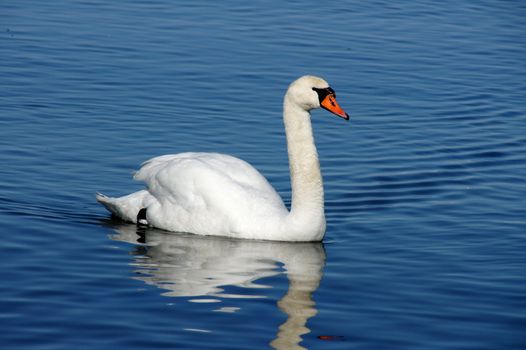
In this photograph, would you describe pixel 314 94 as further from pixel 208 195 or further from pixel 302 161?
pixel 208 195

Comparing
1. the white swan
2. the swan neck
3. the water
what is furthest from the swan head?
the water

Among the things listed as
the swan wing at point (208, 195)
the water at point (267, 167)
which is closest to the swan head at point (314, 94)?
the swan wing at point (208, 195)

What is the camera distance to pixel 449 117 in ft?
57.7

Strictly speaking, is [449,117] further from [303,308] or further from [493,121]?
[303,308]

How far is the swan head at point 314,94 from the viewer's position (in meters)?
Answer: 12.3

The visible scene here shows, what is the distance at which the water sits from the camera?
9844 mm

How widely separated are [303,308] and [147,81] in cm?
893

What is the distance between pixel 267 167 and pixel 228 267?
3.61 metres

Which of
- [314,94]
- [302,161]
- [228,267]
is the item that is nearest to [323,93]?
[314,94]

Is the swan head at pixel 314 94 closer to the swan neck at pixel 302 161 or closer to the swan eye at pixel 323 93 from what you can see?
the swan eye at pixel 323 93

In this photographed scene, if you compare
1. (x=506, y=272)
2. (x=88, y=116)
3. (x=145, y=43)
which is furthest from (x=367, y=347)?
(x=145, y=43)

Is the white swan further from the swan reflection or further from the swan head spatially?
the swan reflection

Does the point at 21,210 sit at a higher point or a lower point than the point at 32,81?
lower

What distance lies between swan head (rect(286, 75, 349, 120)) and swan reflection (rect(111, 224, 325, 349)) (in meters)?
1.31
